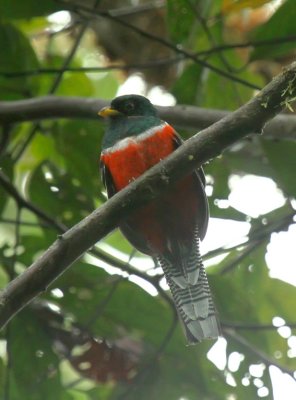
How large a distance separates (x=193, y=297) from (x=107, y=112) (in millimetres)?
1175

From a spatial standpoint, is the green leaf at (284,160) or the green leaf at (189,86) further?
the green leaf at (189,86)

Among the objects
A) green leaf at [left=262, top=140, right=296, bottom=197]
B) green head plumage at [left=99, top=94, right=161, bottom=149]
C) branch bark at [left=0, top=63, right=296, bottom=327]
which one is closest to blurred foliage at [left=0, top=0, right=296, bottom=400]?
green leaf at [left=262, top=140, right=296, bottom=197]

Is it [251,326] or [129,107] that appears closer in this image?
[251,326]

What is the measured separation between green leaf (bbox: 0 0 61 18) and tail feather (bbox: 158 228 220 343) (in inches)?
68.2

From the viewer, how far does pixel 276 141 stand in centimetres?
521

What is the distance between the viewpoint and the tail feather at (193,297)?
4.33 meters

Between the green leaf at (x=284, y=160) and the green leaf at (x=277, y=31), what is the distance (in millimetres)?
542

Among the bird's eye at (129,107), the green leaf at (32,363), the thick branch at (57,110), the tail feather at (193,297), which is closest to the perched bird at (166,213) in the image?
the tail feather at (193,297)

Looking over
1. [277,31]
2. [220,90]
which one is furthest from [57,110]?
[277,31]

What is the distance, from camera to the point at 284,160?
5238mm

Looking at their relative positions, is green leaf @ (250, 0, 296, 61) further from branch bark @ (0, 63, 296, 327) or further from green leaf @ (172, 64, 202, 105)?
branch bark @ (0, 63, 296, 327)

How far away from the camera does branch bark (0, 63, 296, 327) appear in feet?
11.2

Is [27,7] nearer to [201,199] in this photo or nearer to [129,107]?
[129,107]

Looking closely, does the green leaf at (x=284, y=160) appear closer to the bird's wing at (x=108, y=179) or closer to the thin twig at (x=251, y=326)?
the thin twig at (x=251, y=326)
